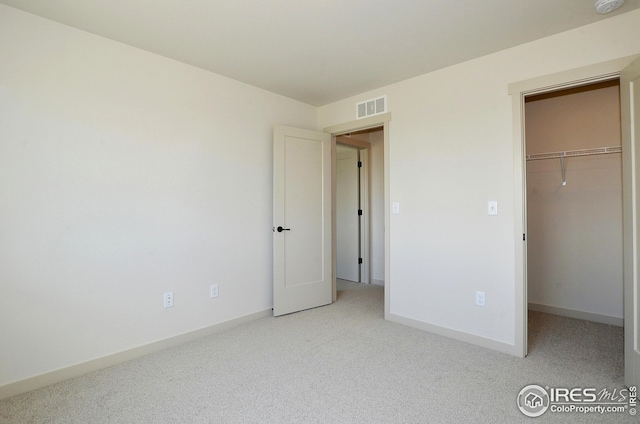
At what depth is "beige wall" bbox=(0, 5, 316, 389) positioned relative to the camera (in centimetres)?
212

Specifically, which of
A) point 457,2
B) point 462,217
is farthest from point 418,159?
point 457,2

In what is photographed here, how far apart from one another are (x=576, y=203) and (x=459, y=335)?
6.53 ft

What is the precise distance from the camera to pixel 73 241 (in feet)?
7.60

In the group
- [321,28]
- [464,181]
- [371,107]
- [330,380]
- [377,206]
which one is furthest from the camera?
[377,206]

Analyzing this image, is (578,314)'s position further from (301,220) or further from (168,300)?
(168,300)

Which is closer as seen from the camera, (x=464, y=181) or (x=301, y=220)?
(x=464, y=181)

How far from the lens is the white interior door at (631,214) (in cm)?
197

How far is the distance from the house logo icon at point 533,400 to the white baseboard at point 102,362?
2428 millimetres

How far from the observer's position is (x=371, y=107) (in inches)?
141

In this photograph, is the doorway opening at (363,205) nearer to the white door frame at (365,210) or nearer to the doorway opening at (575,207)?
the white door frame at (365,210)

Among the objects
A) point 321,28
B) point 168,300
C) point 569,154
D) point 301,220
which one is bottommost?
point 168,300

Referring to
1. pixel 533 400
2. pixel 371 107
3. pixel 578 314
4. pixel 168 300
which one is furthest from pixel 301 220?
pixel 578 314

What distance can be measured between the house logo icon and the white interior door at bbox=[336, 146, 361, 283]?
3195 mm

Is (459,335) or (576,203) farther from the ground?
(576,203)
